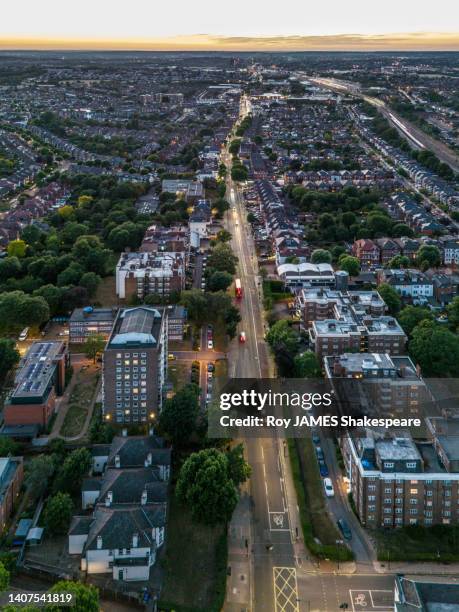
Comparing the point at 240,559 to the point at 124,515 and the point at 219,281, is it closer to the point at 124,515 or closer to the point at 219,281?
the point at 124,515

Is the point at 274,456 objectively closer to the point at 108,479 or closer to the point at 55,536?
the point at 108,479

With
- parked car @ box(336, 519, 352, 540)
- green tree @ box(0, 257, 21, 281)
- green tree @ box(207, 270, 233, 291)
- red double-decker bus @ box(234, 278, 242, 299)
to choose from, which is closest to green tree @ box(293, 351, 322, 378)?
parked car @ box(336, 519, 352, 540)

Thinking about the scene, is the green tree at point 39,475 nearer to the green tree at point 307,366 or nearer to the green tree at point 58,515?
the green tree at point 58,515

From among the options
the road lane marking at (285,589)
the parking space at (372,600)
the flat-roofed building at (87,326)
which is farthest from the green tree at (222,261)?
the parking space at (372,600)

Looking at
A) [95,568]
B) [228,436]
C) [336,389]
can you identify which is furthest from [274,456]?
[95,568]

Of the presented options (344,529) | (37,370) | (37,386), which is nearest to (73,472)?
(37,386)

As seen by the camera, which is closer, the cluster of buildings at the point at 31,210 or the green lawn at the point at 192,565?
the green lawn at the point at 192,565

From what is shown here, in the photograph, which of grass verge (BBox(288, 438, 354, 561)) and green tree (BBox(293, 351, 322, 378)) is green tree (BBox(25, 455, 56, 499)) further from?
green tree (BBox(293, 351, 322, 378))

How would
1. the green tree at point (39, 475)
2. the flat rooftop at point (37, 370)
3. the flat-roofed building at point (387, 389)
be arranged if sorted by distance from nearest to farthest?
the green tree at point (39, 475)
the flat-roofed building at point (387, 389)
the flat rooftop at point (37, 370)
